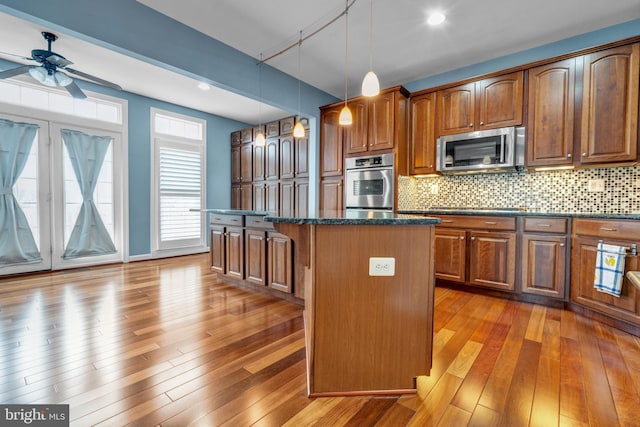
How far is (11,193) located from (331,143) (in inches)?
167

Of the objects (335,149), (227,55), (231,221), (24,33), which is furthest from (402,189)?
(24,33)

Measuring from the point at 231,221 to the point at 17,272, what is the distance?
9.73ft

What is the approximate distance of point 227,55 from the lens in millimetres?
3109

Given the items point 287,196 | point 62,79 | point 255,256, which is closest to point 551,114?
A: point 255,256

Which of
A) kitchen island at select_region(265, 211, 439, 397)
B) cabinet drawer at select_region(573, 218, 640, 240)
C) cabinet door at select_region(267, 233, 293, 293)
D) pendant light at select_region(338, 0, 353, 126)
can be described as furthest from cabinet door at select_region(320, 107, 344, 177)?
kitchen island at select_region(265, 211, 439, 397)

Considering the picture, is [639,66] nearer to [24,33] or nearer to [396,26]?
[396,26]

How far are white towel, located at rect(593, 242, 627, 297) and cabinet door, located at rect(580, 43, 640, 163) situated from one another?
3.07 feet

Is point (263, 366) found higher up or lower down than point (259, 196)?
lower down

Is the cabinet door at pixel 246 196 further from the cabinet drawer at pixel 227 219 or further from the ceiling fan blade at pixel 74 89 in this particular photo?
the ceiling fan blade at pixel 74 89

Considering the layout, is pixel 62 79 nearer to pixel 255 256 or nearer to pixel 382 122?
pixel 255 256

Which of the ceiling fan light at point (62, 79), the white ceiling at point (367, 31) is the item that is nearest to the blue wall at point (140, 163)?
the white ceiling at point (367, 31)

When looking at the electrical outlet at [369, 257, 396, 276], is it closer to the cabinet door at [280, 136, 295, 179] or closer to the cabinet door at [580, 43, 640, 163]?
the cabinet door at [580, 43, 640, 163]

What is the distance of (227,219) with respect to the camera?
3.42 meters

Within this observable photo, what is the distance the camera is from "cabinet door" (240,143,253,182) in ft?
19.1
